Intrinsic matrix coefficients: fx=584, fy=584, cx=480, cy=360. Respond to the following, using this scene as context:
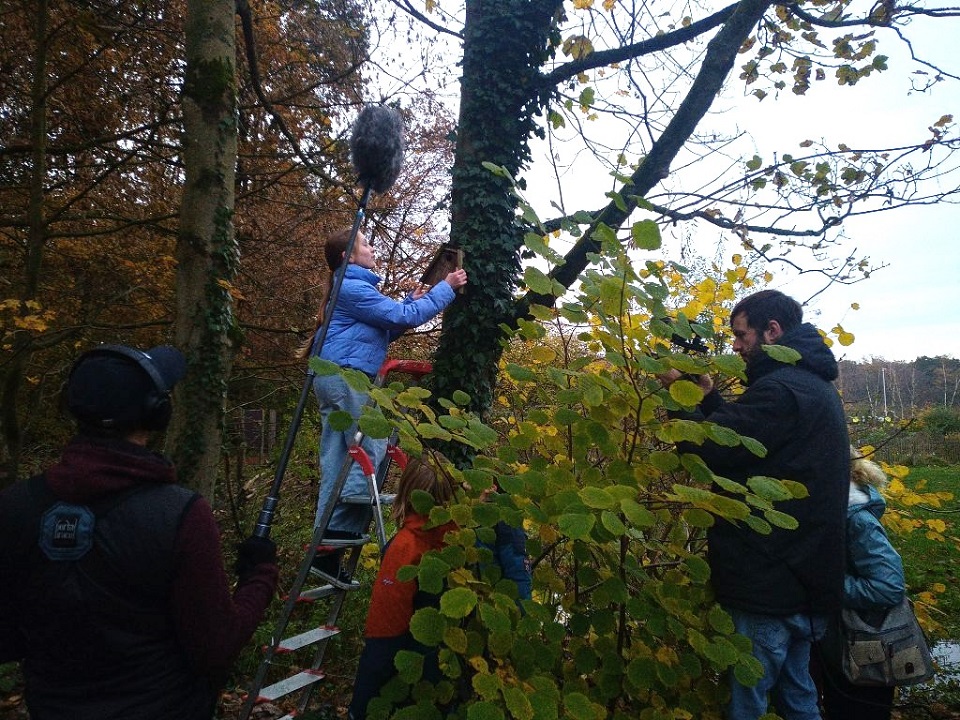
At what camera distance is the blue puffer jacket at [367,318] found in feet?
8.69

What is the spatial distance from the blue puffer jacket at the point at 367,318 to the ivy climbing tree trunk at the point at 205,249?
0.62 m

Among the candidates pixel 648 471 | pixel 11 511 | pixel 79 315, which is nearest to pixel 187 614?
pixel 11 511

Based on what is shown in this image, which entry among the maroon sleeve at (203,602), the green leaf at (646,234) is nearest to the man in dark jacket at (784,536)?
the green leaf at (646,234)

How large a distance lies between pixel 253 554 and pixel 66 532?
1.61 ft

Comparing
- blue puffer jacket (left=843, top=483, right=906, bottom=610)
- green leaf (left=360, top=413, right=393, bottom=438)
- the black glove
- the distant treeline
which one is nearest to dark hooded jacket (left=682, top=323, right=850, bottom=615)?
blue puffer jacket (left=843, top=483, right=906, bottom=610)

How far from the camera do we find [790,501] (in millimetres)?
1908

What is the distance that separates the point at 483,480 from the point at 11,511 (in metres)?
1.06

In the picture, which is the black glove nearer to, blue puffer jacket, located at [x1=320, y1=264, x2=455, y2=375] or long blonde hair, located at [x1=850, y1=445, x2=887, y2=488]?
blue puffer jacket, located at [x1=320, y1=264, x2=455, y2=375]

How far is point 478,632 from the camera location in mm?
1545

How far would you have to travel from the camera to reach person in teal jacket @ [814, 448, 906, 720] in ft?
6.78

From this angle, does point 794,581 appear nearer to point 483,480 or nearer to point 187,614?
point 483,480

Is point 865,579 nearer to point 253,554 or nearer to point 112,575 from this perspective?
point 253,554

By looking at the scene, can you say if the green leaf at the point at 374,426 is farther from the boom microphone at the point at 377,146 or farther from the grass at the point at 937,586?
the grass at the point at 937,586

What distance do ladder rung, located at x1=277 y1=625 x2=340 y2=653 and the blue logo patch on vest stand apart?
1.31 meters
